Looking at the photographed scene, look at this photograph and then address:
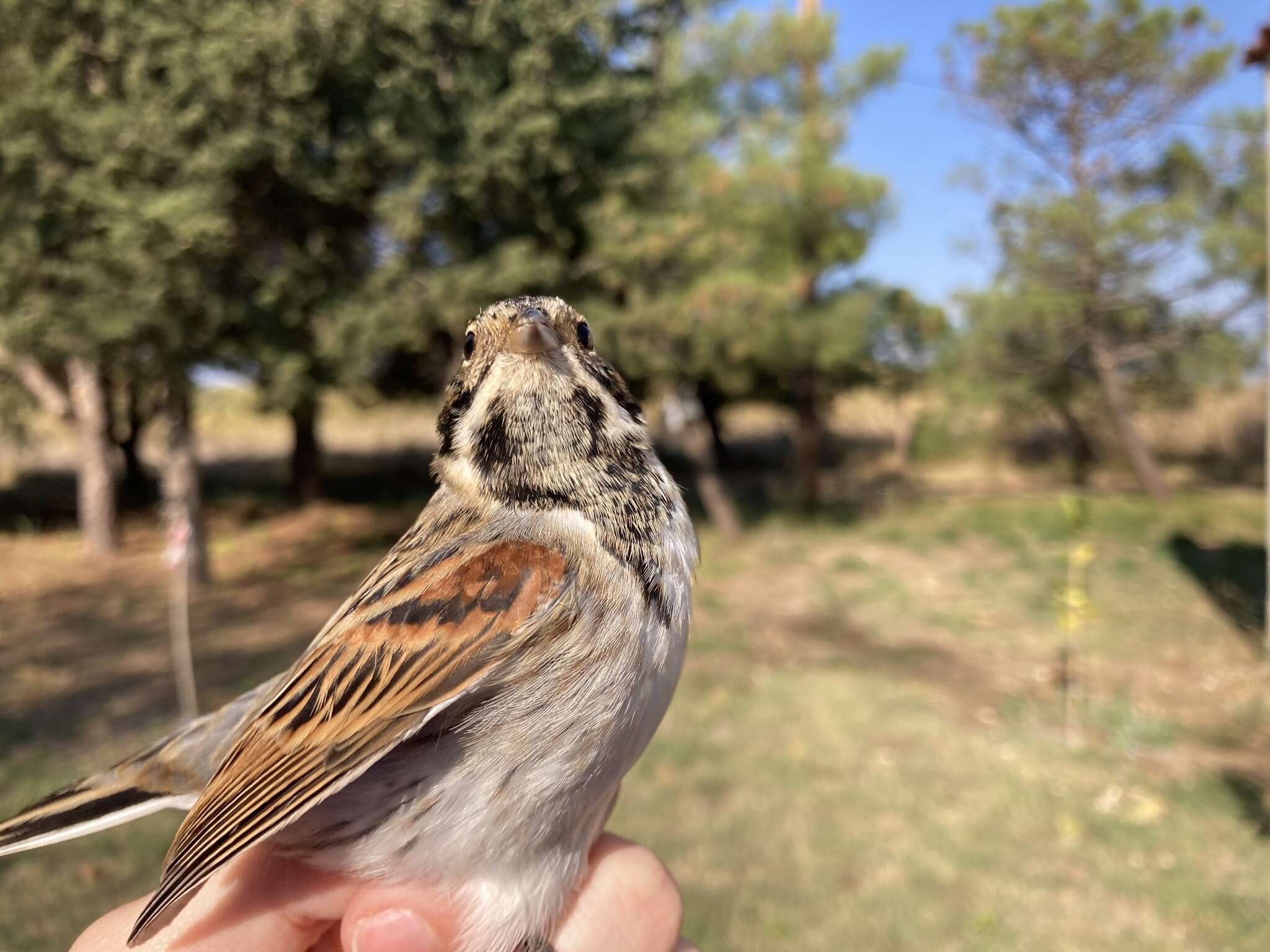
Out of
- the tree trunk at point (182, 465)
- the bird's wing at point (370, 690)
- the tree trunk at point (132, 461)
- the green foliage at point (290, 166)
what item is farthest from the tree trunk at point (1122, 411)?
the tree trunk at point (132, 461)

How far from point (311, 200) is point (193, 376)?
238 centimetres

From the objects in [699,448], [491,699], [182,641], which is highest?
[491,699]

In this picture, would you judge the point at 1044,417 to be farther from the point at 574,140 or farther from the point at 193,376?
the point at 193,376

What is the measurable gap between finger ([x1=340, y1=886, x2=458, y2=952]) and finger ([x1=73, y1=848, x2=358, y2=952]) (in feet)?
0.22

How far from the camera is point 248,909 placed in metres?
1.62

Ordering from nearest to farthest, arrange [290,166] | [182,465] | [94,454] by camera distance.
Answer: [290,166], [182,465], [94,454]

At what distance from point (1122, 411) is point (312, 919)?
16.6 metres

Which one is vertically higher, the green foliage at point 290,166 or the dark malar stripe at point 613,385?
the green foliage at point 290,166

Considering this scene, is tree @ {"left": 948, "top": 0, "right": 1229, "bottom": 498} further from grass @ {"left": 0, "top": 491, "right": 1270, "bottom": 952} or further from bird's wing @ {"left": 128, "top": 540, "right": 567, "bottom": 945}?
bird's wing @ {"left": 128, "top": 540, "right": 567, "bottom": 945}

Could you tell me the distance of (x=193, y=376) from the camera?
9086 millimetres

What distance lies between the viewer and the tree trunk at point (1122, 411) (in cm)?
1434

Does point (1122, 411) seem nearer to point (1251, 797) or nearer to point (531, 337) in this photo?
point (1251, 797)

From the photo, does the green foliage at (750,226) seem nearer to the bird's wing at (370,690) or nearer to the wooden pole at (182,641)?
the wooden pole at (182,641)

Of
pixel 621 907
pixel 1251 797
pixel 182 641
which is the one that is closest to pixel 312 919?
pixel 621 907
